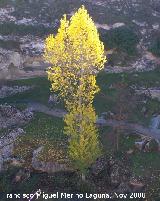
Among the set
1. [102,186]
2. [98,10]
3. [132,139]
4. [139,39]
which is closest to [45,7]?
[98,10]

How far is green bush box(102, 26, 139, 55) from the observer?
5949cm

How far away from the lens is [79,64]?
1334 inches

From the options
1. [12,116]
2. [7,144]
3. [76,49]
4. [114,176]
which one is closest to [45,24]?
[12,116]

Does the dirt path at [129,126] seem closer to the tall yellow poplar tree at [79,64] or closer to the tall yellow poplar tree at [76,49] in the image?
the tall yellow poplar tree at [79,64]

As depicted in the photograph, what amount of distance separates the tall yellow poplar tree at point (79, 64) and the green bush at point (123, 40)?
77.6 feet

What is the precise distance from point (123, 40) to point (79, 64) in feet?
87.5

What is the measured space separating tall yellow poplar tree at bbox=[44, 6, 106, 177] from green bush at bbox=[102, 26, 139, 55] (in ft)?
77.6

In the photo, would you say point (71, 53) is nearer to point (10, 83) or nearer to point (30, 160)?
point (30, 160)

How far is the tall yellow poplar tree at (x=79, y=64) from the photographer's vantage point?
107 feet

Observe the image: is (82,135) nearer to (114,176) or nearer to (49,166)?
(114,176)

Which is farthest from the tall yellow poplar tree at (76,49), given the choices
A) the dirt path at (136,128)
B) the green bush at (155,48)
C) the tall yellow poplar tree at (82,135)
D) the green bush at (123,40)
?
the green bush at (155,48)

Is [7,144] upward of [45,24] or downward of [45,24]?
downward

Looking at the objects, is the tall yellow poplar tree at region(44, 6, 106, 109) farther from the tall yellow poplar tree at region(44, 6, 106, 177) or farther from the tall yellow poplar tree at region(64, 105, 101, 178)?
the tall yellow poplar tree at region(64, 105, 101, 178)

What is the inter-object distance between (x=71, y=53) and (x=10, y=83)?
2364 centimetres
